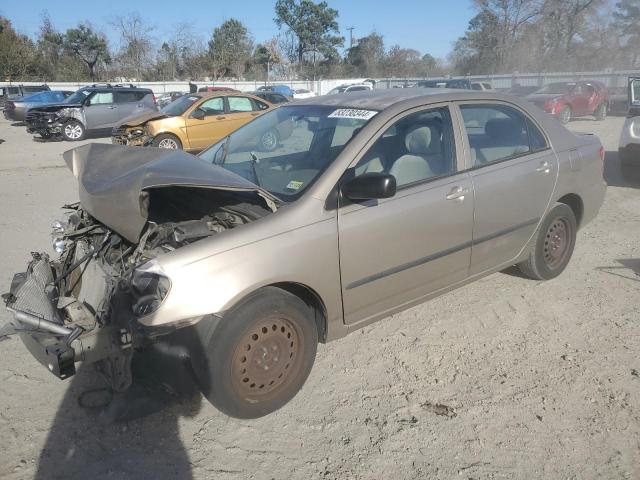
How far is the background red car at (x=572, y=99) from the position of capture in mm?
19672

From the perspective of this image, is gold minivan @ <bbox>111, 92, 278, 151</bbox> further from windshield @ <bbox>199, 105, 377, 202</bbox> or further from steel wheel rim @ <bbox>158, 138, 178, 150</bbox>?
windshield @ <bbox>199, 105, 377, 202</bbox>

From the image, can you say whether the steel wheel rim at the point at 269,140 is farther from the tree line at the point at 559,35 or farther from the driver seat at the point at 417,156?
the tree line at the point at 559,35

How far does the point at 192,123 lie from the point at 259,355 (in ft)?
36.7

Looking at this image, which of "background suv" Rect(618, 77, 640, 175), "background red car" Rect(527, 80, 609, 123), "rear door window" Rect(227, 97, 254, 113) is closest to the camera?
"background suv" Rect(618, 77, 640, 175)

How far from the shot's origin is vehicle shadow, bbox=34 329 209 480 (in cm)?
252

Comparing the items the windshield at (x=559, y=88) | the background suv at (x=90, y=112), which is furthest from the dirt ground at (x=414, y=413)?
the windshield at (x=559, y=88)

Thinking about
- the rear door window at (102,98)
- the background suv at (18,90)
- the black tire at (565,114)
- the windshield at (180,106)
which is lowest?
the black tire at (565,114)

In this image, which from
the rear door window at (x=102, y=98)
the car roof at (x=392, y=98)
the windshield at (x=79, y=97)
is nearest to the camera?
the car roof at (x=392, y=98)

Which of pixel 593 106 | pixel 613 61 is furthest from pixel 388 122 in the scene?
pixel 613 61

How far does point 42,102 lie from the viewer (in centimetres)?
2289

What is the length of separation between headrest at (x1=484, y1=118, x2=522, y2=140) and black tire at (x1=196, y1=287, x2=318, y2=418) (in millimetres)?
2093

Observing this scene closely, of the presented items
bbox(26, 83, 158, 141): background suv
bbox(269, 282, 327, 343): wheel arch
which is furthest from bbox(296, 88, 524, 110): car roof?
bbox(26, 83, 158, 141): background suv

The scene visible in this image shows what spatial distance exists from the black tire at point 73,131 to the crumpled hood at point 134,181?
15899 millimetres

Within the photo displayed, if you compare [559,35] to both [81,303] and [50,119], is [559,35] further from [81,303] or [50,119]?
[81,303]
